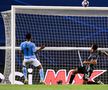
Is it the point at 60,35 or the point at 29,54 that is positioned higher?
the point at 60,35

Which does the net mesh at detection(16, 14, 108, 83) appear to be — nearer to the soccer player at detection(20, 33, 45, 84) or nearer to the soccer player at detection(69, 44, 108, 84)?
the soccer player at detection(20, 33, 45, 84)

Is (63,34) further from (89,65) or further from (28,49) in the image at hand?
(89,65)

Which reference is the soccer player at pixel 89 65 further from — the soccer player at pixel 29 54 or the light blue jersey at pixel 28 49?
the light blue jersey at pixel 28 49

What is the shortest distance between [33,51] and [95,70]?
231cm

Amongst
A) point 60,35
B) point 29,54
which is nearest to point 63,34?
point 60,35

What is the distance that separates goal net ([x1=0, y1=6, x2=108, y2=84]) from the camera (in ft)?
57.7

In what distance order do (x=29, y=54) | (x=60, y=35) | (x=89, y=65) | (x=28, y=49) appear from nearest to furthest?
(x=89, y=65) < (x=28, y=49) < (x=29, y=54) < (x=60, y=35)

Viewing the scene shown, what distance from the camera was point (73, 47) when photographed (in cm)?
1780

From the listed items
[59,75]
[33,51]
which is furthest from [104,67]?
[33,51]

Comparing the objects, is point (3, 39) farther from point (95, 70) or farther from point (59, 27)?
point (95, 70)

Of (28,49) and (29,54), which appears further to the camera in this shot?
(29,54)

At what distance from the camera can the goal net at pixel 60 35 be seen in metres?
17.6

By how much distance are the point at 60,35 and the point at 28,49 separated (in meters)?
1.62

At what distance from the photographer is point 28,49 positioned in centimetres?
1695
